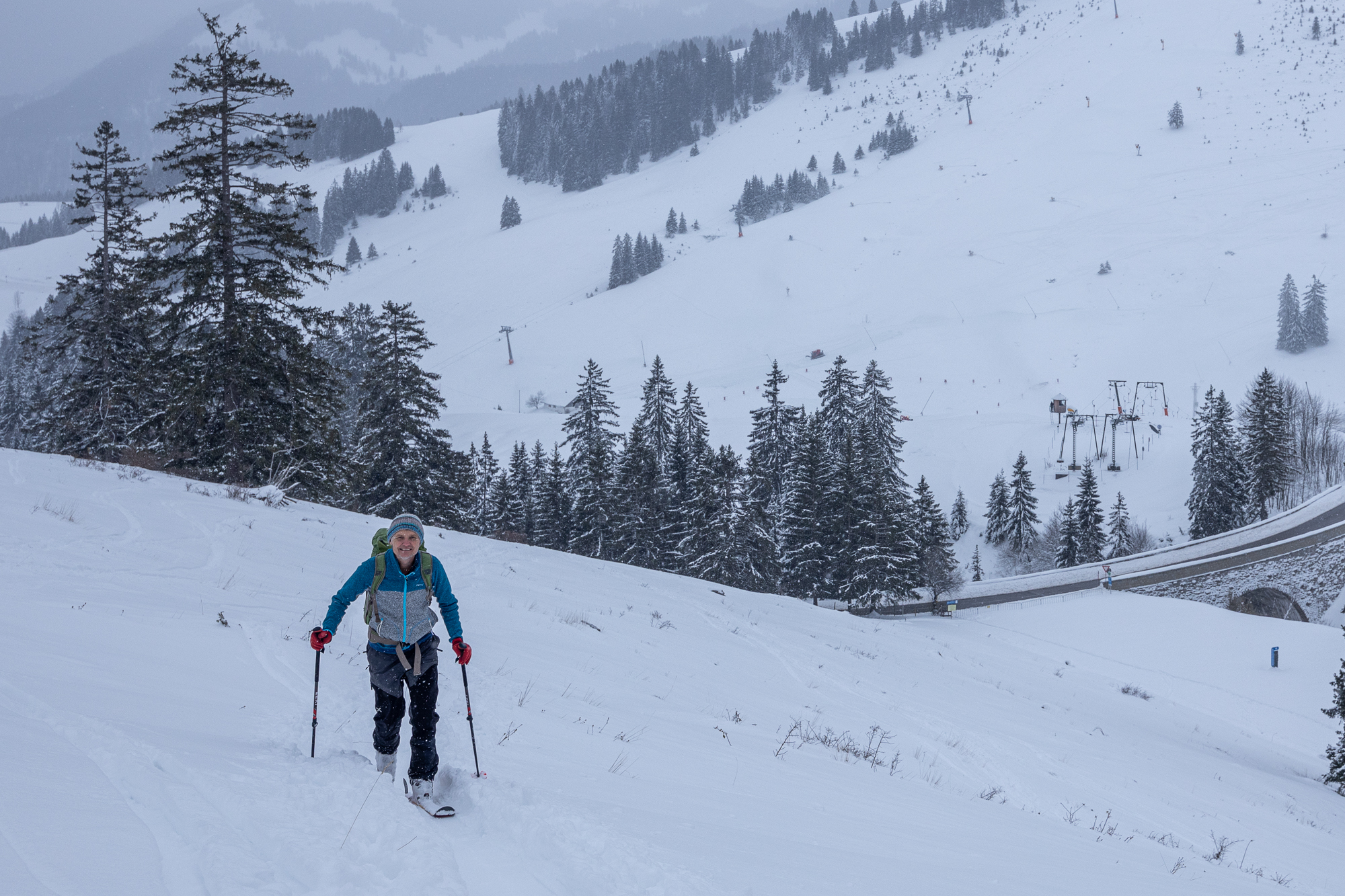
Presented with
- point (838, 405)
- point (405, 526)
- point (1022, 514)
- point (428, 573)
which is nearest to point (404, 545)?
point (405, 526)

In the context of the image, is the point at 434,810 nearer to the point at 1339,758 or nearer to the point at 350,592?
the point at 350,592

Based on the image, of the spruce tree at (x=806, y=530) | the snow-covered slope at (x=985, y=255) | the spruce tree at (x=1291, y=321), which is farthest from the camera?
the snow-covered slope at (x=985, y=255)

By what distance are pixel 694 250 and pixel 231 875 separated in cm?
11461

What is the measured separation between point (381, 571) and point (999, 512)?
54332 mm

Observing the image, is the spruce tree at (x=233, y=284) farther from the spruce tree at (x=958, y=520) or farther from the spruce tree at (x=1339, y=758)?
the spruce tree at (x=958, y=520)

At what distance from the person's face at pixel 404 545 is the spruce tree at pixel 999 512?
176 feet

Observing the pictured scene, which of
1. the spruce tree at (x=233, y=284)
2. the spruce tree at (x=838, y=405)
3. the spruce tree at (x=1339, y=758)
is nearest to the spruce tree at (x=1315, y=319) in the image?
the spruce tree at (x=838, y=405)

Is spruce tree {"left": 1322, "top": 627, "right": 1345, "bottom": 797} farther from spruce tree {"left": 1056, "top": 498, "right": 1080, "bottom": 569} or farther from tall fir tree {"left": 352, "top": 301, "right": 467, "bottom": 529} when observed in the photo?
spruce tree {"left": 1056, "top": 498, "right": 1080, "bottom": 569}

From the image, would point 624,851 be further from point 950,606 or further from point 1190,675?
point 950,606

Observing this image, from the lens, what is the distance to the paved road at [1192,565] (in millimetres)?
39500

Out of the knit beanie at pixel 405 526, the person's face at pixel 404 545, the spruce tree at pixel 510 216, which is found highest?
the spruce tree at pixel 510 216

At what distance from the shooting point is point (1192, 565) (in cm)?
3953

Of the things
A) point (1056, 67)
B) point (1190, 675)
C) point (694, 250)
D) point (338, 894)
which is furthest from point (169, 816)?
point (1056, 67)

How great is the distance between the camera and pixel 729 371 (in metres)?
81.0
